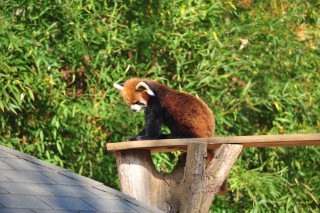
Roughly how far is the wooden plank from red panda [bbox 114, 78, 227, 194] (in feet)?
1.81

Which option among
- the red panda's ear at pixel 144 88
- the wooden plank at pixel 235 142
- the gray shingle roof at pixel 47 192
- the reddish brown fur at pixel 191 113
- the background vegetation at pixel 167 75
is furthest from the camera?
the background vegetation at pixel 167 75

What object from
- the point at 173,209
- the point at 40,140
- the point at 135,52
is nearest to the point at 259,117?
the point at 135,52

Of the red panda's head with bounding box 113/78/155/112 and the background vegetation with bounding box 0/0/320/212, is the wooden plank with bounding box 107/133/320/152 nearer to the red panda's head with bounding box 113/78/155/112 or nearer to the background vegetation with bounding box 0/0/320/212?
the red panda's head with bounding box 113/78/155/112

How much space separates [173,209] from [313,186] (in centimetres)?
294

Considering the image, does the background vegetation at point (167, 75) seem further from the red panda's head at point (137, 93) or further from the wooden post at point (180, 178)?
the wooden post at point (180, 178)

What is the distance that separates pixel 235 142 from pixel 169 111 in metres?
1.28

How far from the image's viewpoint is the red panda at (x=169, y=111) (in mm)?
5562

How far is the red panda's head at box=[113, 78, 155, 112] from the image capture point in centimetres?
600

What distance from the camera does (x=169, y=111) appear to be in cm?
580

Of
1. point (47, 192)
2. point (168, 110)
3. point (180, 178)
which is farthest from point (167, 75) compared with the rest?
point (47, 192)

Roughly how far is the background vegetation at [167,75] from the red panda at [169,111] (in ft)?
3.85

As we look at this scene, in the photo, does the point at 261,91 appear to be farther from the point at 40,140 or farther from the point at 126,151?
the point at 126,151

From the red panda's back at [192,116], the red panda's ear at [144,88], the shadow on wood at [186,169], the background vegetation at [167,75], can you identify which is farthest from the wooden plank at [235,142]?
the background vegetation at [167,75]

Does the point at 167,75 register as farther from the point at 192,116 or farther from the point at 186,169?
the point at 186,169
